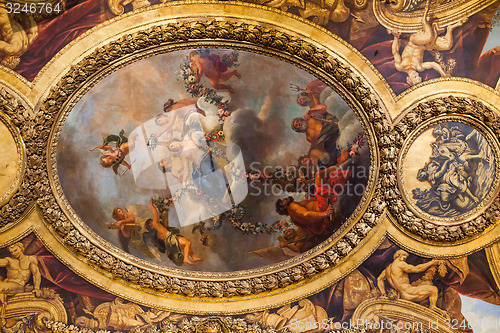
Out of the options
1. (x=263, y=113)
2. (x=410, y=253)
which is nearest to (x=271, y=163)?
(x=263, y=113)

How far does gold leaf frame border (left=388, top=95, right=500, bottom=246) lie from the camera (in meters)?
12.2

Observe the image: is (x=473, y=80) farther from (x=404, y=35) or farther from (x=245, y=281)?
(x=245, y=281)

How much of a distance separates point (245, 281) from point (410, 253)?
3.92 m

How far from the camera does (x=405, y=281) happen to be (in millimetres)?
12773

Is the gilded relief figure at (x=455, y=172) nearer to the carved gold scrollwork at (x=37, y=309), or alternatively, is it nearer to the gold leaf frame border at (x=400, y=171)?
the gold leaf frame border at (x=400, y=171)

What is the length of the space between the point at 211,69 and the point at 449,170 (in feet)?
19.5

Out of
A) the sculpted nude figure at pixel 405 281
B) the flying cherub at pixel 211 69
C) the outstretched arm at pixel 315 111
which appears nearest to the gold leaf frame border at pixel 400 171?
the sculpted nude figure at pixel 405 281

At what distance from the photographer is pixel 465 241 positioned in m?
12.8

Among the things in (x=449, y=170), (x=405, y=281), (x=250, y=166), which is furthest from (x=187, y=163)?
(x=449, y=170)

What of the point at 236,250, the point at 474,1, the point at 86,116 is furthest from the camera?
the point at 236,250

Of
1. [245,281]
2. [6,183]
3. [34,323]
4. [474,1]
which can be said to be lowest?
[34,323]

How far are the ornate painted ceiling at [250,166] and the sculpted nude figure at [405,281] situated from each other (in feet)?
0.15

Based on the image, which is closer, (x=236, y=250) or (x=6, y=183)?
(x=6, y=183)
